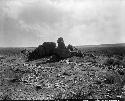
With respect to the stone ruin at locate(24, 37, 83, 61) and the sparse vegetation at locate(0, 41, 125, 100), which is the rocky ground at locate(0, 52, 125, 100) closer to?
the sparse vegetation at locate(0, 41, 125, 100)

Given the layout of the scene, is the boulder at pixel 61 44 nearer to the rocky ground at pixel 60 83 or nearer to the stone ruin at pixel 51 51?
the stone ruin at pixel 51 51

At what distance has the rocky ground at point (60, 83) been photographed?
1667 centimetres

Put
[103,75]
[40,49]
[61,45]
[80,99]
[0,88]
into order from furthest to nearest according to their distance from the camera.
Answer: [40,49] → [61,45] → [103,75] → [0,88] → [80,99]

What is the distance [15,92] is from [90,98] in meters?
5.76

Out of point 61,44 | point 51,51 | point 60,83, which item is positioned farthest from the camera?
point 51,51

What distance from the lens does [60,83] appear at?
63.3 feet

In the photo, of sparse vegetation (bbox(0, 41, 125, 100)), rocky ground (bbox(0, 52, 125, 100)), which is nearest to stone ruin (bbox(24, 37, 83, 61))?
sparse vegetation (bbox(0, 41, 125, 100))

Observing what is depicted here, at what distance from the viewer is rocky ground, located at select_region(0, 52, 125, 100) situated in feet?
54.7

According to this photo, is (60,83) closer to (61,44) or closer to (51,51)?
(61,44)

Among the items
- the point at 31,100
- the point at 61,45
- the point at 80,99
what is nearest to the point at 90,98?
the point at 80,99

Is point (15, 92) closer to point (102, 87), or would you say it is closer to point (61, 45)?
point (102, 87)

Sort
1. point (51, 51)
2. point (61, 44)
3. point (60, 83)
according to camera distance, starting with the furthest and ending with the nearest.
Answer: point (51, 51) < point (61, 44) < point (60, 83)

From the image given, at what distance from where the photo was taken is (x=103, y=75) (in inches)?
834

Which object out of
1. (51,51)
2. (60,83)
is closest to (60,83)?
(60,83)
